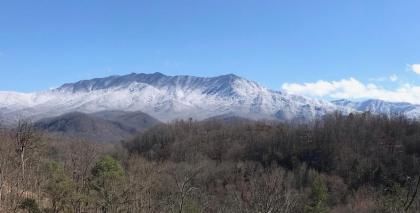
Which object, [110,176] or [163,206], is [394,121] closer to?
[163,206]

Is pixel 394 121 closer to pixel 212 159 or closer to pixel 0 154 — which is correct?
pixel 212 159

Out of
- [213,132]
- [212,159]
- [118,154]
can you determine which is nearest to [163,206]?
[118,154]

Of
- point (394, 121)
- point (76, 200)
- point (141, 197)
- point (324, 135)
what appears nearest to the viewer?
point (76, 200)

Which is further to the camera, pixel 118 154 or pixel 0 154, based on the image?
pixel 118 154

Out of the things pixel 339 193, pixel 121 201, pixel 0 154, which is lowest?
pixel 339 193

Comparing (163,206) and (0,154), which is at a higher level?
(0,154)

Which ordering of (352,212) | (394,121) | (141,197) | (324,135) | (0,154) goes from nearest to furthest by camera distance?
1. (0,154)
2. (141,197)
3. (352,212)
4. (324,135)
5. (394,121)
